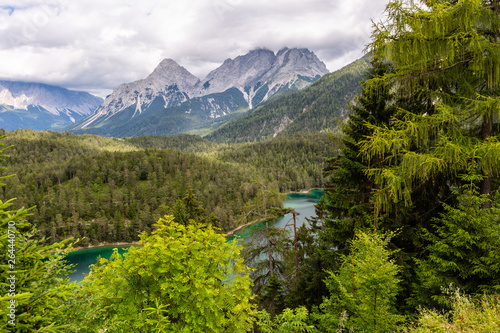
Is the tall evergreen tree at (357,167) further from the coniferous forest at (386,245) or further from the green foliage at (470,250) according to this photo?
the green foliage at (470,250)

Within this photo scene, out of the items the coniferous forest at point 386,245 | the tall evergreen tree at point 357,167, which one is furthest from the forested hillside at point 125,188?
the coniferous forest at point 386,245

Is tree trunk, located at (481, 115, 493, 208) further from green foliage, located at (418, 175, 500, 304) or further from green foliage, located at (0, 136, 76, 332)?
green foliage, located at (0, 136, 76, 332)

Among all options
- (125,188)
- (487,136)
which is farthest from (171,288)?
(125,188)

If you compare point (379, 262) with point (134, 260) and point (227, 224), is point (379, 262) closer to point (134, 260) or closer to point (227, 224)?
point (134, 260)

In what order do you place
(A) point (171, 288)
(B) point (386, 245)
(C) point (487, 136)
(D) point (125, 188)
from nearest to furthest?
(A) point (171, 288) → (C) point (487, 136) → (B) point (386, 245) → (D) point (125, 188)

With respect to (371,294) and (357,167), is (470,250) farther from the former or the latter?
(357,167)

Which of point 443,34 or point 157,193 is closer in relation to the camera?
point 443,34

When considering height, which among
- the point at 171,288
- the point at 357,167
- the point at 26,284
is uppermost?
the point at 357,167

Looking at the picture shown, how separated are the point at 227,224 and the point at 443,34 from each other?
8779 centimetres

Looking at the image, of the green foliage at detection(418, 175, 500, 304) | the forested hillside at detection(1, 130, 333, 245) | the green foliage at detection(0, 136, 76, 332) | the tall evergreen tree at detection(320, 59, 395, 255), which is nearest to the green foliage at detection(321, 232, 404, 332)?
the green foliage at detection(418, 175, 500, 304)

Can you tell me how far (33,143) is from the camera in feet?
587

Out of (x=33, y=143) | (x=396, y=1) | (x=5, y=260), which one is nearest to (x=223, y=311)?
(x=5, y=260)

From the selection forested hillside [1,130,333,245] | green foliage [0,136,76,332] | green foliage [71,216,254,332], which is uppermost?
green foliage [0,136,76,332]

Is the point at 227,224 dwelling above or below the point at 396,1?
below
